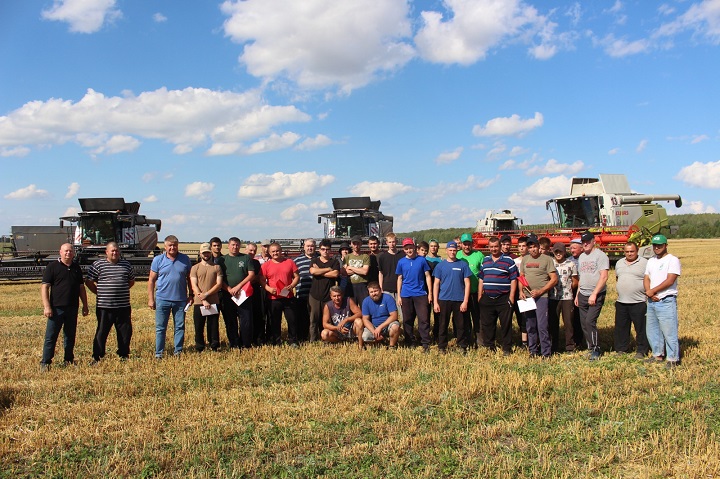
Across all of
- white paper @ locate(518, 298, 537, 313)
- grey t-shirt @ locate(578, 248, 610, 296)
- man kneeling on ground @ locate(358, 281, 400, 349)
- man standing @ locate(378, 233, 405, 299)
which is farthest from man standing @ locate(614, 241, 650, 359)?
man standing @ locate(378, 233, 405, 299)

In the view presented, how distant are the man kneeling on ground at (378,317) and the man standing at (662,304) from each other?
3407mm

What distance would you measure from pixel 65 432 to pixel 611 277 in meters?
16.5

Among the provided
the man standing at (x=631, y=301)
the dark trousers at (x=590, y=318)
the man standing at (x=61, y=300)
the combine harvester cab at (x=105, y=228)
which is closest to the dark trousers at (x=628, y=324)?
the man standing at (x=631, y=301)

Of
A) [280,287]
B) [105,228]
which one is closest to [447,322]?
[280,287]

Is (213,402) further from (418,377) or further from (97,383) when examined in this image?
(418,377)

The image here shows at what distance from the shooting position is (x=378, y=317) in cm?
862

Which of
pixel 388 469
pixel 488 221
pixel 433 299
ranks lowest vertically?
pixel 388 469

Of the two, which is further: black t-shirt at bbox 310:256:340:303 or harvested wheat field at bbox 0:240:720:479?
black t-shirt at bbox 310:256:340:303

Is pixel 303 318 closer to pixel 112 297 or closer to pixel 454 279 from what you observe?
pixel 454 279

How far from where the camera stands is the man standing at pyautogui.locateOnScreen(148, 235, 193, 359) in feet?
27.1

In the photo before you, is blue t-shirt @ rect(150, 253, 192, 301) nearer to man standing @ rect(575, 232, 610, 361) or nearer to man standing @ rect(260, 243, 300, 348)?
man standing @ rect(260, 243, 300, 348)

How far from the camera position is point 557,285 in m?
8.08

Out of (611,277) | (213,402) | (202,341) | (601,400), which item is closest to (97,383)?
(213,402)

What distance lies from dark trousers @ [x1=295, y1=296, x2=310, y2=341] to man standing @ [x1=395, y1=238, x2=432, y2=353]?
1.66 meters
